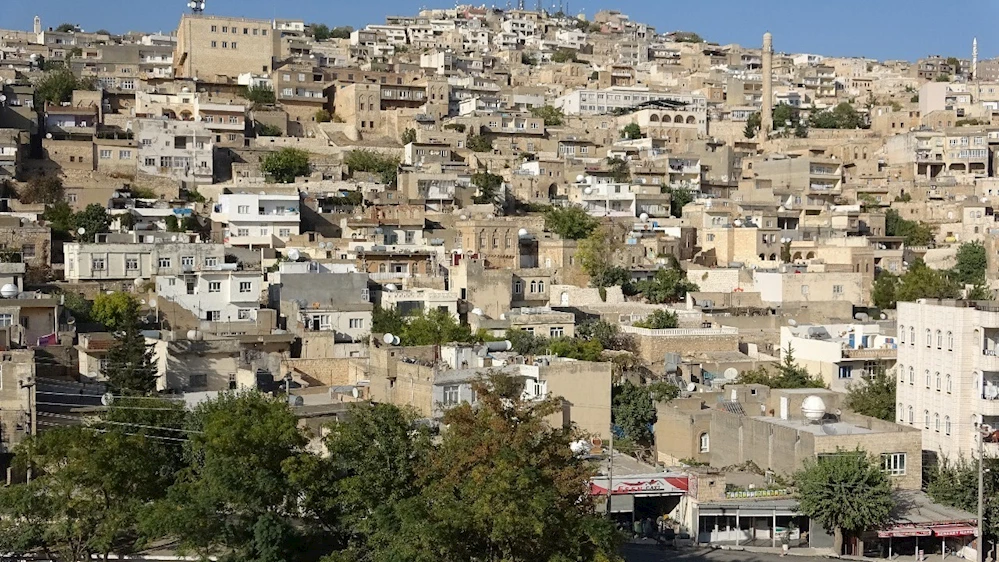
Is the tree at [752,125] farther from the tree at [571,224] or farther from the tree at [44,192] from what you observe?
the tree at [44,192]

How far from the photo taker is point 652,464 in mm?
23281

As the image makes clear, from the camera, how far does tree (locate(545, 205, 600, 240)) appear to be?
141 ft

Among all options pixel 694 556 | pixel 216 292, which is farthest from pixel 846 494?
pixel 216 292

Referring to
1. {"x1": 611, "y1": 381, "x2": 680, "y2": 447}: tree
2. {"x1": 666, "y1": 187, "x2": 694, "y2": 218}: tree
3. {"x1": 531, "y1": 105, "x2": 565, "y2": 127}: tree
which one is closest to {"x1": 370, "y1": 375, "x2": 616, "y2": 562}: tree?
{"x1": 611, "y1": 381, "x2": 680, "y2": 447}: tree

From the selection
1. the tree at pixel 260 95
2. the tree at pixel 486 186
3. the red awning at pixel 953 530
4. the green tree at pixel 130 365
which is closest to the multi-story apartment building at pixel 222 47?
the tree at pixel 260 95

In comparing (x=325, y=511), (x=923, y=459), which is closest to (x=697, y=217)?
(x=923, y=459)

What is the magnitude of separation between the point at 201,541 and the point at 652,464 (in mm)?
8986

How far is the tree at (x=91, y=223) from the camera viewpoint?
3812 cm

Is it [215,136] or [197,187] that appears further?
[215,136]

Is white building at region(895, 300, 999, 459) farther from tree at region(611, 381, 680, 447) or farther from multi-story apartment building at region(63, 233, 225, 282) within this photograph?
multi-story apartment building at region(63, 233, 225, 282)

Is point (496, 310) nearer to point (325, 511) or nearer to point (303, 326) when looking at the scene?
point (303, 326)

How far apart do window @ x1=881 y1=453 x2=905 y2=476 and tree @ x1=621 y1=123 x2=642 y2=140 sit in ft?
128

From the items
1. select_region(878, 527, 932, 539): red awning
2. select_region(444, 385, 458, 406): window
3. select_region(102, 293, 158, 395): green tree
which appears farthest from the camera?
select_region(102, 293, 158, 395): green tree

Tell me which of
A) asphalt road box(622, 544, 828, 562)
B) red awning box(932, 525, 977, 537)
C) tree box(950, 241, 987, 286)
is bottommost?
asphalt road box(622, 544, 828, 562)
